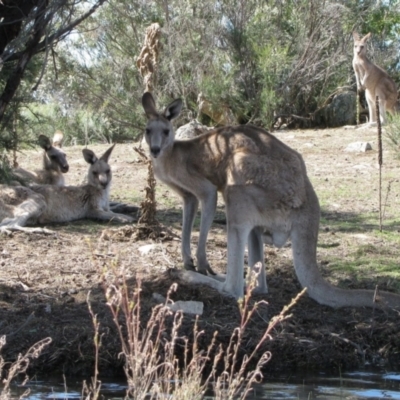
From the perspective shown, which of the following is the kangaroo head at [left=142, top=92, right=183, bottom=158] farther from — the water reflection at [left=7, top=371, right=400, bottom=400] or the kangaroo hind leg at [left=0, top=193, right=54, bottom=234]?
the water reflection at [left=7, top=371, right=400, bottom=400]

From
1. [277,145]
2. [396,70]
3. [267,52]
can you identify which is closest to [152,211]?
[277,145]

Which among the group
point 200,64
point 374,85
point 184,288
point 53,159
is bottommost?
point 184,288

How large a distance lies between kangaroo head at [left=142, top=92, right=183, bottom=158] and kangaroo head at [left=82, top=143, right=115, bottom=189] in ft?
10.5

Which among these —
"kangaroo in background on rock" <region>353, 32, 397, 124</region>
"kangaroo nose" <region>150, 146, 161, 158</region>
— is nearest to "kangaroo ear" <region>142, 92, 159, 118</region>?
"kangaroo nose" <region>150, 146, 161, 158</region>

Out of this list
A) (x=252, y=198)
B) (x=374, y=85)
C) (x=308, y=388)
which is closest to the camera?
(x=308, y=388)

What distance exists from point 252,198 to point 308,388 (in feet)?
5.56

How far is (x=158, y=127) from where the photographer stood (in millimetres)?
8766

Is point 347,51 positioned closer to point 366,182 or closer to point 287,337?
point 366,182

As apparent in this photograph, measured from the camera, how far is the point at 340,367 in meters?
7.07

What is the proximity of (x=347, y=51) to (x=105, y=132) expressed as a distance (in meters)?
6.50

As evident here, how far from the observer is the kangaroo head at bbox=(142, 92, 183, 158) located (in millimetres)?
8539

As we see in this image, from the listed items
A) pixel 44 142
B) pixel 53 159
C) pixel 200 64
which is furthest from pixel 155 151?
pixel 200 64

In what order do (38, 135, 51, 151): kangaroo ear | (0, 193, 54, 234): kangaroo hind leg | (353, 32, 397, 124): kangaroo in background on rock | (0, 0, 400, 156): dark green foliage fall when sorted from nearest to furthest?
(0, 193, 54, 234): kangaroo hind leg, (38, 135, 51, 151): kangaroo ear, (0, 0, 400, 156): dark green foliage, (353, 32, 397, 124): kangaroo in background on rock

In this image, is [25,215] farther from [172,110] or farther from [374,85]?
[374,85]
